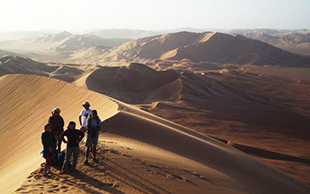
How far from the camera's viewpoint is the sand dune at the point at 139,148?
6.73 m

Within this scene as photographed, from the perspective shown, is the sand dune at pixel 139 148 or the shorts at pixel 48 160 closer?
the shorts at pixel 48 160

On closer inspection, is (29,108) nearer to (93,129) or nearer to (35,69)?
(93,129)

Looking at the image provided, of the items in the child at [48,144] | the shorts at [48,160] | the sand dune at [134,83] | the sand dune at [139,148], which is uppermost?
the child at [48,144]

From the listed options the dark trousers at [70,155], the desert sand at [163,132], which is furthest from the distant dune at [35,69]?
the dark trousers at [70,155]

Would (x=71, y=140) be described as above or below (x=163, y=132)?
above

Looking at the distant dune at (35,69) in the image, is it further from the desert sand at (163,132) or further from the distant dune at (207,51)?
the distant dune at (207,51)

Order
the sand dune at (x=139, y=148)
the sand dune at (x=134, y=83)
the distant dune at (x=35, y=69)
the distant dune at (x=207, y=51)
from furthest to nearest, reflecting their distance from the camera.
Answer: the distant dune at (x=207, y=51) < the distant dune at (x=35, y=69) < the sand dune at (x=134, y=83) < the sand dune at (x=139, y=148)

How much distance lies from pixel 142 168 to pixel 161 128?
3.56m

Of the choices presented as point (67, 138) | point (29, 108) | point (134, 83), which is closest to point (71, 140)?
point (67, 138)

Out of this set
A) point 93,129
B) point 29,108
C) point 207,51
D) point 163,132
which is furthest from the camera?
point 207,51

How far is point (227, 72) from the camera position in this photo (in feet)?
137

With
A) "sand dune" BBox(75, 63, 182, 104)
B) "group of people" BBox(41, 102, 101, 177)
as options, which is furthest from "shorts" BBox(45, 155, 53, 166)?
"sand dune" BBox(75, 63, 182, 104)

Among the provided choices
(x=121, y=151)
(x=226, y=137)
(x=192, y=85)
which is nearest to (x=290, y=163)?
(x=226, y=137)

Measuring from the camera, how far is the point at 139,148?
7363 mm
